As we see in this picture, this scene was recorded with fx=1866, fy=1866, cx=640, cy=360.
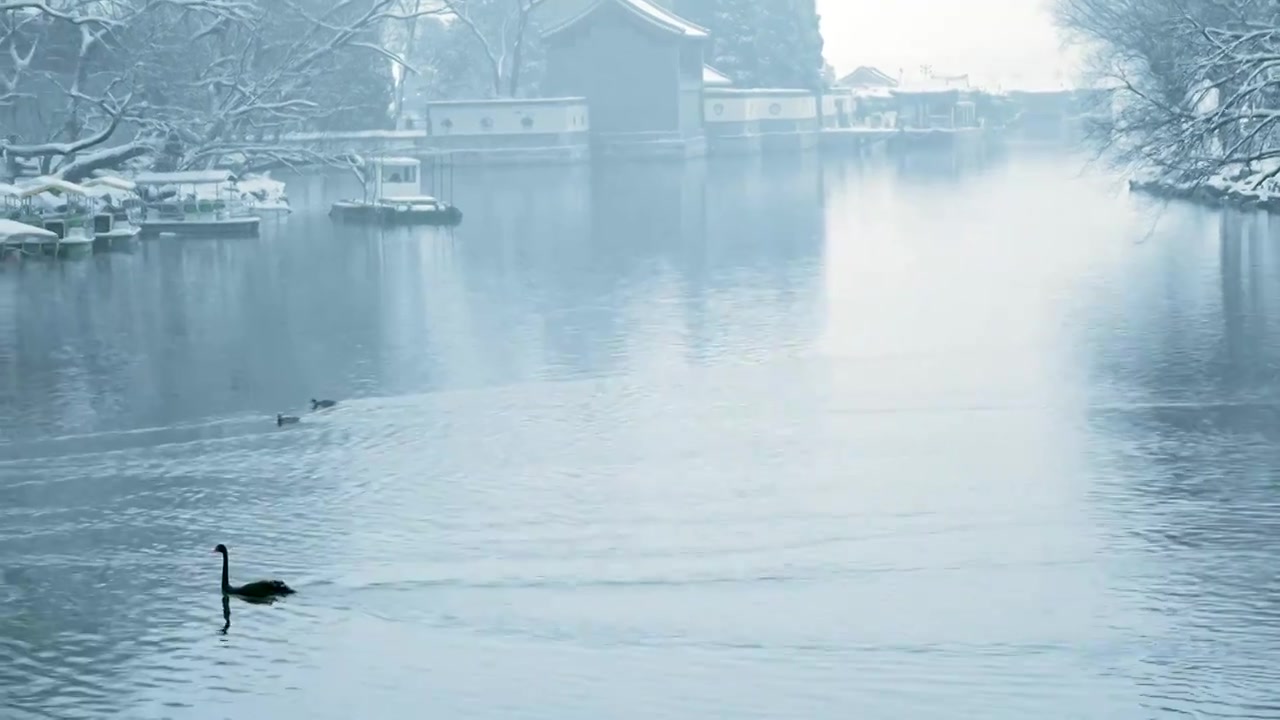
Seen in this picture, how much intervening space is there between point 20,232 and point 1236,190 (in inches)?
1127

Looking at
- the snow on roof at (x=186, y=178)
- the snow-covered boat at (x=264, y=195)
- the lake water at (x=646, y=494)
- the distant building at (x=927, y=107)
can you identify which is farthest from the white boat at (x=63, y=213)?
the distant building at (x=927, y=107)

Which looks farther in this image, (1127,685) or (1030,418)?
(1030,418)

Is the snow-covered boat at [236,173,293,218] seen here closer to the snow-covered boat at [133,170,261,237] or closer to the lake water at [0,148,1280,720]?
the snow-covered boat at [133,170,261,237]

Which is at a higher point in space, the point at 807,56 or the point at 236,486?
the point at 807,56

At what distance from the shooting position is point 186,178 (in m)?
44.2

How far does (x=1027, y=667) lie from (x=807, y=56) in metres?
81.5

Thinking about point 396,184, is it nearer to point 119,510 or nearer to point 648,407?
point 648,407

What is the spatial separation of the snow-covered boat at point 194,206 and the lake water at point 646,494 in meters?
7.91

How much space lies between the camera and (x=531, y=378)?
23.9m

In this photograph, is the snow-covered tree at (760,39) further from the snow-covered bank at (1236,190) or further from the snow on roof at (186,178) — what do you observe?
the snow on roof at (186,178)

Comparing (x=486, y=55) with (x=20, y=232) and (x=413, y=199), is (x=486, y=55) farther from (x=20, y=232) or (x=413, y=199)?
(x=20, y=232)

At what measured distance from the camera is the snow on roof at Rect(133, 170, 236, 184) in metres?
44.2

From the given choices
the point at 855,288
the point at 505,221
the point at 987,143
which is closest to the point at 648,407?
the point at 855,288

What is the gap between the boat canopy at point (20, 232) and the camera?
3669cm
